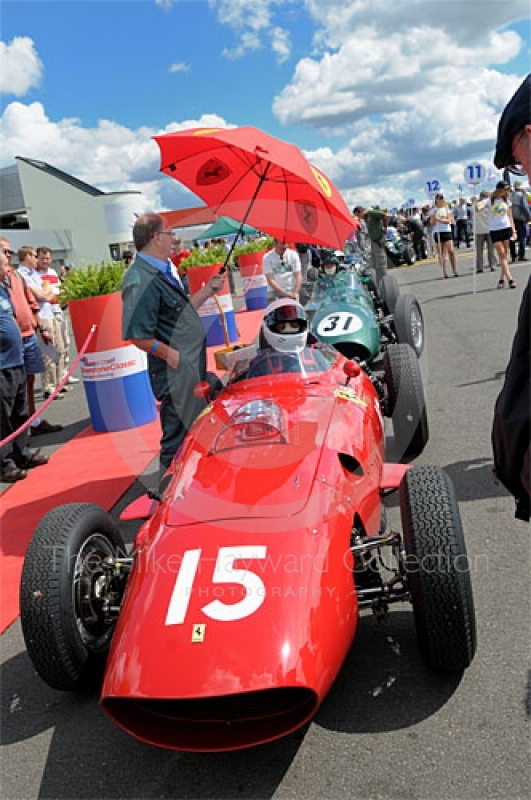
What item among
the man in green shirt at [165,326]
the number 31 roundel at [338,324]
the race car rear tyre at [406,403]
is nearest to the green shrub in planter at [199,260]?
the number 31 roundel at [338,324]

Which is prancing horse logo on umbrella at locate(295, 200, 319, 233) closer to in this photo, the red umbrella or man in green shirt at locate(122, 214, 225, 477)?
the red umbrella

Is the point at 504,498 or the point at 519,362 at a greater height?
the point at 519,362

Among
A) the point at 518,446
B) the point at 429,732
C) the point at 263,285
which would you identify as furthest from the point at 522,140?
the point at 263,285

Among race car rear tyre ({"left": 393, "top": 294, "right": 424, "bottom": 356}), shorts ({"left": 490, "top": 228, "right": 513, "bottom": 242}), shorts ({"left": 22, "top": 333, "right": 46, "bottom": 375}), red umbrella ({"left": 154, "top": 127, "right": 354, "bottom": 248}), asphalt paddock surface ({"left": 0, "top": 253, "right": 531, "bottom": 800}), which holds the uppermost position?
red umbrella ({"left": 154, "top": 127, "right": 354, "bottom": 248})

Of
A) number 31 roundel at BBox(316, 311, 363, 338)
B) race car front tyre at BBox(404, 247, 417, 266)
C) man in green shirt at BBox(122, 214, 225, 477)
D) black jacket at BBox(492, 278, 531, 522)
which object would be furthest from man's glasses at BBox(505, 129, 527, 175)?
race car front tyre at BBox(404, 247, 417, 266)

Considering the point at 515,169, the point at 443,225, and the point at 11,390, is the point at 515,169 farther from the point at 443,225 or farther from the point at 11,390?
the point at 443,225

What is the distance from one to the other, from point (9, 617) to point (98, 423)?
390cm

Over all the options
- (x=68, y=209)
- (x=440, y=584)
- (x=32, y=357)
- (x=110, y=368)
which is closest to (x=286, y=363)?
(x=440, y=584)

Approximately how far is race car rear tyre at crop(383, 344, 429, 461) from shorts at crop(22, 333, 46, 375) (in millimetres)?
4183

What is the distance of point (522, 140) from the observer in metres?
1.66

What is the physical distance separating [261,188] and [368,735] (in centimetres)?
435

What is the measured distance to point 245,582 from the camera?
2553 millimetres

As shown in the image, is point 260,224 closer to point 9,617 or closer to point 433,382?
point 433,382

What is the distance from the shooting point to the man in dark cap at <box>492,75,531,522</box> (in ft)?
5.37
